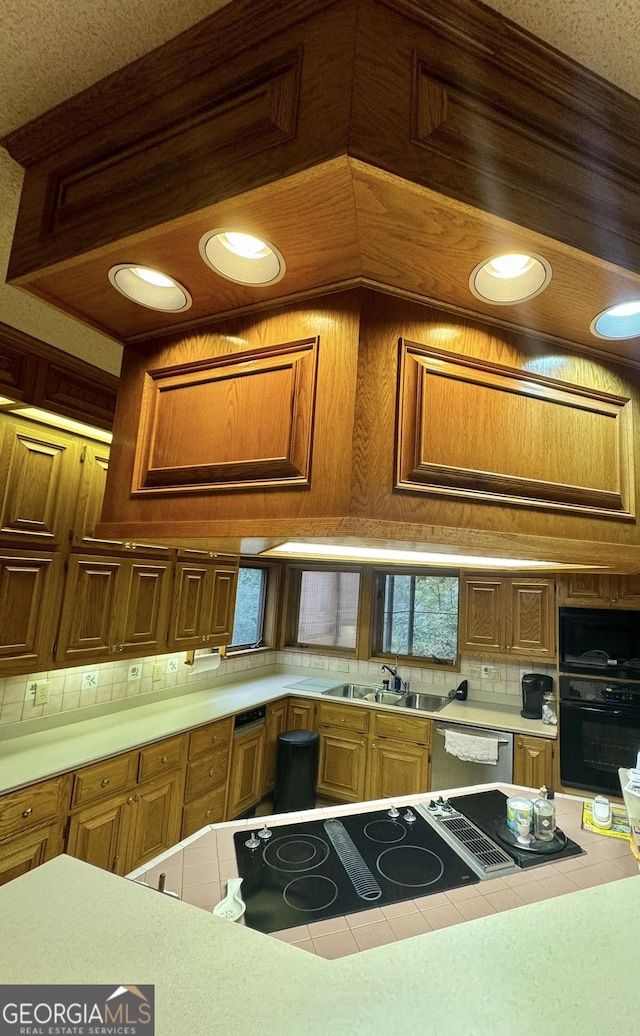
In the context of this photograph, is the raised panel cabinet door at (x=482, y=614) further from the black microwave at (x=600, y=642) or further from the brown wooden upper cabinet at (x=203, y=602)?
the brown wooden upper cabinet at (x=203, y=602)

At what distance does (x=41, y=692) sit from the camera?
92.5 inches

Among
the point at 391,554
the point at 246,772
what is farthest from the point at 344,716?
the point at 391,554

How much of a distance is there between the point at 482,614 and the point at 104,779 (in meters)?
2.53

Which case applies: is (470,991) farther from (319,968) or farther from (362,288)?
(362,288)

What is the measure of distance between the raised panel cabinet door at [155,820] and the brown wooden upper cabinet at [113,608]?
69 cm

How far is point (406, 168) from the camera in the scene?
543mm

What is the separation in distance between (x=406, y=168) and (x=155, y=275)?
18.2 inches

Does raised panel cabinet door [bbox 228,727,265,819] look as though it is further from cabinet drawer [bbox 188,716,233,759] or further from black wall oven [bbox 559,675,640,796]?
black wall oven [bbox 559,675,640,796]

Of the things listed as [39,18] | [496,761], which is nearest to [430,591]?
[496,761]

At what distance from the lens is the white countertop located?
39 cm

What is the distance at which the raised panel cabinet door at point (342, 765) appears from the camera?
3408 millimetres

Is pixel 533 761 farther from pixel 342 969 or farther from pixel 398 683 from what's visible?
pixel 342 969

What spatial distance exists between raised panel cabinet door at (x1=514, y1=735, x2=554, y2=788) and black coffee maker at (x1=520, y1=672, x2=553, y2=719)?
283mm

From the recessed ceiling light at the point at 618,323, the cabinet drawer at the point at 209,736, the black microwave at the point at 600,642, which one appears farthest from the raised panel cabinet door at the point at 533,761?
the recessed ceiling light at the point at 618,323
